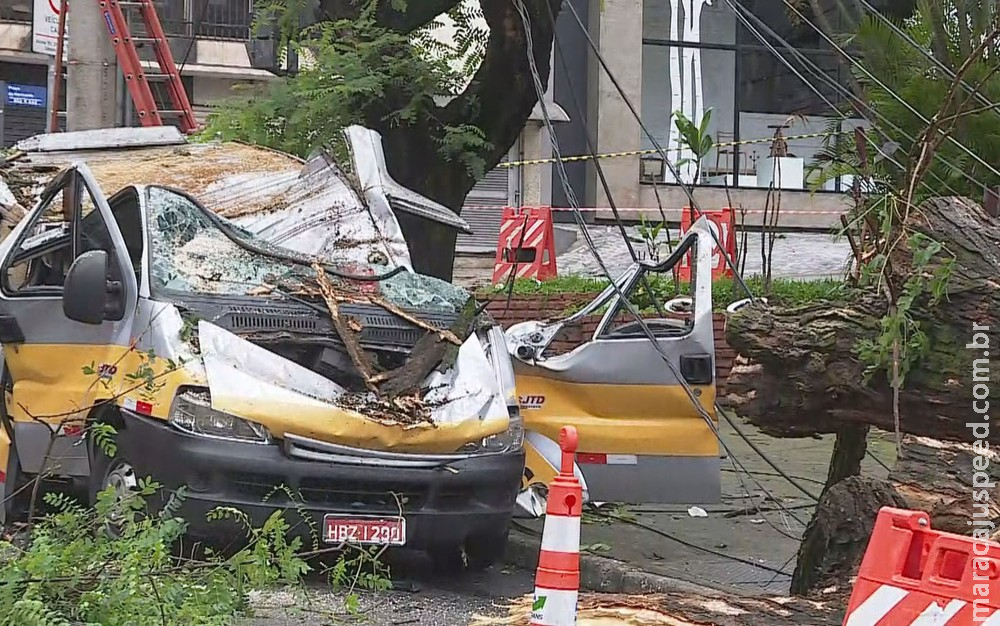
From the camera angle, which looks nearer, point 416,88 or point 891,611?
point 891,611

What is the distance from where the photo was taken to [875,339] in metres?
5.73

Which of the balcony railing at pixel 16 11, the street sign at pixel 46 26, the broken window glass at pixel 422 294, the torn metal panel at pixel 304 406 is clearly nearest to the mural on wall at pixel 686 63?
the balcony railing at pixel 16 11

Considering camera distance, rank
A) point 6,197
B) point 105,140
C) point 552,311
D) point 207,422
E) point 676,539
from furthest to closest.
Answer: point 552,311 < point 105,140 < point 6,197 < point 676,539 < point 207,422

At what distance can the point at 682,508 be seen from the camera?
9.30 m

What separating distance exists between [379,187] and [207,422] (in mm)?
2363

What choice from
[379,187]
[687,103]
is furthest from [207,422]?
[687,103]

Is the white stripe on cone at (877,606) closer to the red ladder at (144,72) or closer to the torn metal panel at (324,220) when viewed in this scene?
the torn metal panel at (324,220)

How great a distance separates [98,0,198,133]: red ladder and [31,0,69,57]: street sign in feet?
4.08

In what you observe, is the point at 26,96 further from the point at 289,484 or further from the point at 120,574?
the point at 120,574

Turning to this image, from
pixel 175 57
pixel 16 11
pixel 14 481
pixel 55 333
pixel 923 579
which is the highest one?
pixel 16 11

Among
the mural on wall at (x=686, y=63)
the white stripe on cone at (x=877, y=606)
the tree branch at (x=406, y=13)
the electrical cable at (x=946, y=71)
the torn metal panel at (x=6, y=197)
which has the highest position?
the mural on wall at (x=686, y=63)

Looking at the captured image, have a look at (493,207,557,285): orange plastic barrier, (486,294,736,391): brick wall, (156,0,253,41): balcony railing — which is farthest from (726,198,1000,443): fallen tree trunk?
(156,0,253,41): balcony railing

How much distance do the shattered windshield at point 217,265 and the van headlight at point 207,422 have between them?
748 millimetres

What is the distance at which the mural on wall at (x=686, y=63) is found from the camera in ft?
81.1
